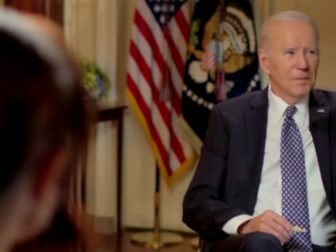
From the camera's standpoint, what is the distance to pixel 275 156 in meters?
2.19

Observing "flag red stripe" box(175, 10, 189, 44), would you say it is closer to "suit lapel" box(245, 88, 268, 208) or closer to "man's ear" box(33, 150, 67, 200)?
"suit lapel" box(245, 88, 268, 208)

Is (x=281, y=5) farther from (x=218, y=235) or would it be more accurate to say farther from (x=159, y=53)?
(x=218, y=235)

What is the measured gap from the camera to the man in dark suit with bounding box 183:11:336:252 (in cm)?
212

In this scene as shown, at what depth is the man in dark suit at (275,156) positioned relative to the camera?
83.4 inches

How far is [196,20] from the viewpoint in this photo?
4.19 meters

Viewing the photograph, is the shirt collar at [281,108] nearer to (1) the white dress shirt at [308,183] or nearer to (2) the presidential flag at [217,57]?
(1) the white dress shirt at [308,183]

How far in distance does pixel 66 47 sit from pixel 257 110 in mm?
→ 1858

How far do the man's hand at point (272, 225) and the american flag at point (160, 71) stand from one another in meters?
2.33

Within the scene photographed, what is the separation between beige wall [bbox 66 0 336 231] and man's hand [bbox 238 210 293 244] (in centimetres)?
232

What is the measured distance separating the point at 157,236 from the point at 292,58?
7.45 feet

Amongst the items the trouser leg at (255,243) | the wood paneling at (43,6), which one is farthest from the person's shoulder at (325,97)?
the wood paneling at (43,6)

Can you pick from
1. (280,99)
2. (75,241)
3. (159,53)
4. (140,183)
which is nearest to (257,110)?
(280,99)

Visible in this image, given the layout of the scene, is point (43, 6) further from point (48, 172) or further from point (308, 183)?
point (48, 172)

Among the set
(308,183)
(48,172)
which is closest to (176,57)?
(308,183)
